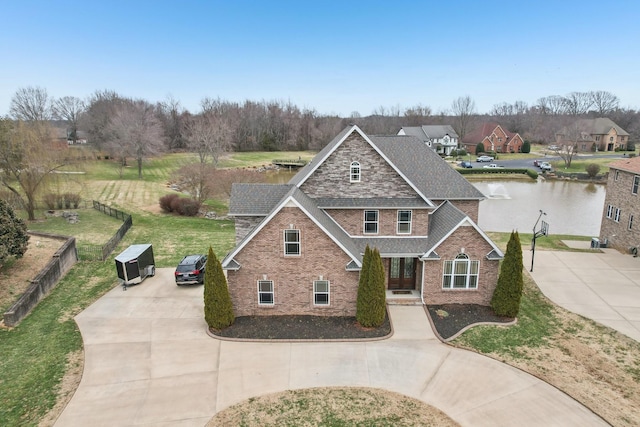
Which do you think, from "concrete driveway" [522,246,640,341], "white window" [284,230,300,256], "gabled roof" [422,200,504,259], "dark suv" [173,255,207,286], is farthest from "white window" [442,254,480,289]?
"dark suv" [173,255,207,286]

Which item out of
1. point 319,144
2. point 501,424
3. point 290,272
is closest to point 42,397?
point 290,272

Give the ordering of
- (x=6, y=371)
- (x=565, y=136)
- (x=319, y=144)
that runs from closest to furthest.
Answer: (x=6, y=371) < (x=565, y=136) < (x=319, y=144)

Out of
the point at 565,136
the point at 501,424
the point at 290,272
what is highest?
the point at 565,136

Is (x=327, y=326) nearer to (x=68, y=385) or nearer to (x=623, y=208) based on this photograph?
(x=68, y=385)

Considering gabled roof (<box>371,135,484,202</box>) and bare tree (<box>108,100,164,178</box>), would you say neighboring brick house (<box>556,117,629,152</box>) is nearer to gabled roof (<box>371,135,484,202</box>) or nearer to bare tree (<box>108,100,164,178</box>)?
gabled roof (<box>371,135,484,202</box>)

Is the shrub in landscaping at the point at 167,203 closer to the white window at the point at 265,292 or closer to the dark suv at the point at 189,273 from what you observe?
the dark suv at the point at 189,273

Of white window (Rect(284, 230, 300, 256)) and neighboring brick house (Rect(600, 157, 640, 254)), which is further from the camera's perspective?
neighboring brick house (Rect(600, 157, 640, 254))

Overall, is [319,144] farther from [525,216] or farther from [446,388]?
[446,388]
